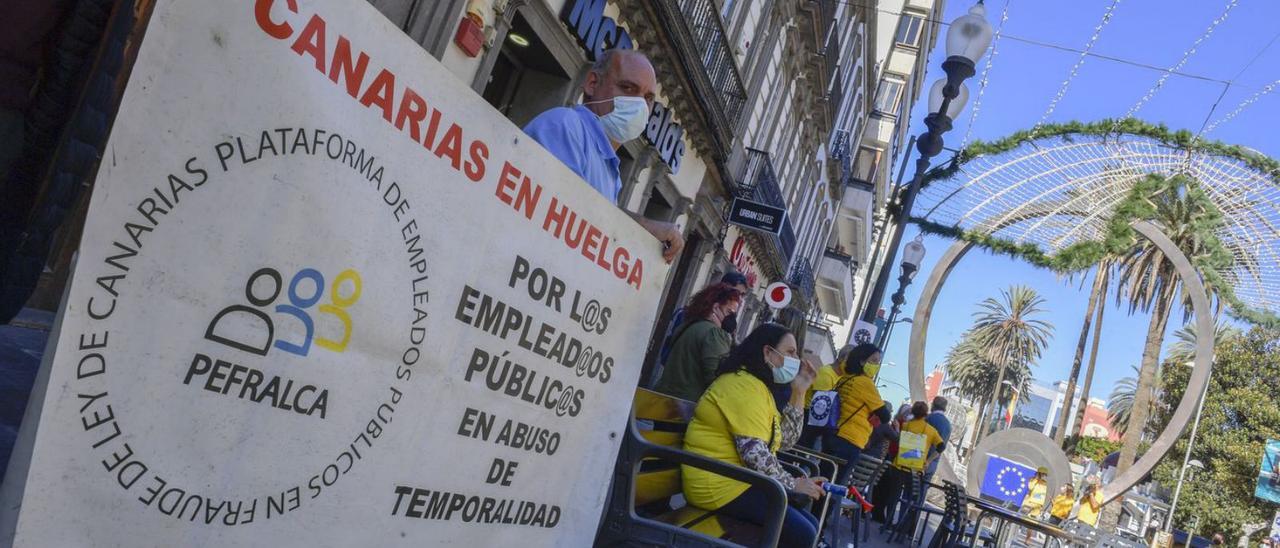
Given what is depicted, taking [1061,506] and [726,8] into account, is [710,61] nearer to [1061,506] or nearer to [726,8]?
[726,8]

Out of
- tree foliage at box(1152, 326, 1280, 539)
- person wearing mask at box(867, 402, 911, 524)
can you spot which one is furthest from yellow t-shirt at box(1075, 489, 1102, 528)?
tree foliage at box(1152, 326, 1280, 539)

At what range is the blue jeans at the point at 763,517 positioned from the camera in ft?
12.4

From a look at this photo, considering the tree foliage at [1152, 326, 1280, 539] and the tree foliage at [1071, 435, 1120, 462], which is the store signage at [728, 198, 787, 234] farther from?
the tree foliage at [1071, 435, 1120, 462]

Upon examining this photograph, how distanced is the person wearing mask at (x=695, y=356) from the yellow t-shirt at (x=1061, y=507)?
10.5 m

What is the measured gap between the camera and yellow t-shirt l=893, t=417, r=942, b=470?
10273mm

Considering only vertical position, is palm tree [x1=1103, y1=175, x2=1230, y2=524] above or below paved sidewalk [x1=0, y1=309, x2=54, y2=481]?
above

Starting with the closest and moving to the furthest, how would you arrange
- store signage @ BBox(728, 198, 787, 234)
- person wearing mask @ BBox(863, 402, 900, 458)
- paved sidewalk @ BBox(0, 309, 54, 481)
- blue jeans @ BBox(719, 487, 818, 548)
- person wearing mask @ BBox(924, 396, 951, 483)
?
paved sidewalk @ BBox(0, 309, 54, 481), blue jeans @ BBox(719, 487, 818, 548), person wearing mask @ BBox(863, 402, 900, 458), person wearing mask @ BBox(924, 396, 951, 483), store signage @ BBox(728, 198, 787, 234)

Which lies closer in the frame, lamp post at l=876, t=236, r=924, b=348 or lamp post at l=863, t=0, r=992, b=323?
lamp post at l=863, t=0, r=992, b=323

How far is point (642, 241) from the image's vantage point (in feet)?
8.83

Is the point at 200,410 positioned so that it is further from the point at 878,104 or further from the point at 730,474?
the point at 878,104

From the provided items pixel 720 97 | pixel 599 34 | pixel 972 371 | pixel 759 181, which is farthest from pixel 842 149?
pixel 972 371

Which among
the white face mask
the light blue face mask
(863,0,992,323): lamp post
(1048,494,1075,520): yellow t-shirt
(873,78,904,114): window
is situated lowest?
(1048,494,1075,520): yellow t-shirt

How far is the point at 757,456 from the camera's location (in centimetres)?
368

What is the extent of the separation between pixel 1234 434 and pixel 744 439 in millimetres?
35182
